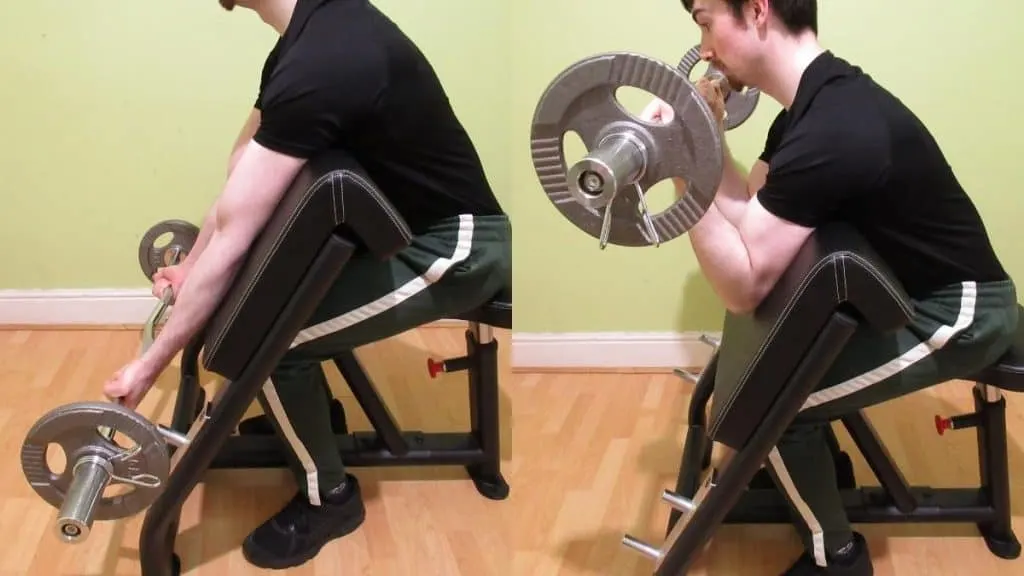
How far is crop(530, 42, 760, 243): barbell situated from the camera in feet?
2.87

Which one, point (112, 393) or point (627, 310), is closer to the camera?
point (112, 393)

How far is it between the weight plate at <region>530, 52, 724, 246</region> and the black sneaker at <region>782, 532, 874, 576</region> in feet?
2.79

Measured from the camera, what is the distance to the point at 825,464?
145 cm

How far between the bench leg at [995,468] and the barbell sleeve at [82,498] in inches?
54.3

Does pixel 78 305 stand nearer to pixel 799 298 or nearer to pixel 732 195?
pixel 732 195

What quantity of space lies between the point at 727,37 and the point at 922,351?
54 centimetres

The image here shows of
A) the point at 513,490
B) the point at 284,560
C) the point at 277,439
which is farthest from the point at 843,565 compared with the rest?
the point at 277,439

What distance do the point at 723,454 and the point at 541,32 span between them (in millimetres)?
919

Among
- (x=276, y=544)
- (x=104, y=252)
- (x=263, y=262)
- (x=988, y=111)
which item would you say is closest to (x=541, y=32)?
(x=263, y=262)

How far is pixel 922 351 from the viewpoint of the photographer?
1349mm

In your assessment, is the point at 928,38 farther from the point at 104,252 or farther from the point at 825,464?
the point at 104,252

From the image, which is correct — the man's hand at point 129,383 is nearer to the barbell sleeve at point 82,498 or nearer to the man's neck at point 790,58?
the barbell sleeve at point 82,498

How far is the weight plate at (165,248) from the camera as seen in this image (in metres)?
1.89

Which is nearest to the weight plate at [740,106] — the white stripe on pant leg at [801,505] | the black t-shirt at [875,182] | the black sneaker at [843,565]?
the black t-shirt at [875,182]
